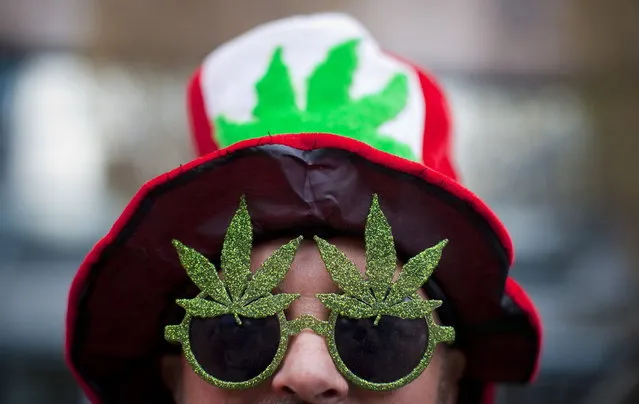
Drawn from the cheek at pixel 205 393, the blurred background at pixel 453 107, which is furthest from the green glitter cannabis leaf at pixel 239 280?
the blurred background at pixel 453 107

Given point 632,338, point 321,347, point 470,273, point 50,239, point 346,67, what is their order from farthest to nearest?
point 50,239 → point 632,338 → point 346,67 → point 470,273 → point 321,347

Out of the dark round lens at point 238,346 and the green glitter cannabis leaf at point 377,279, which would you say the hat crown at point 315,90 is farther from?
the dark round lens at point 238,346

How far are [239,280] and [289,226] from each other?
0.11 metres

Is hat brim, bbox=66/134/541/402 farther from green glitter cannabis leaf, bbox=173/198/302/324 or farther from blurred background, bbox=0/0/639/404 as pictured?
blurred background, bbox=0/0/639/404

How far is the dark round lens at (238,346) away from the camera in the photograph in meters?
1.26

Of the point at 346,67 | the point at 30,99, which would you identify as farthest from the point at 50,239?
the point at 346,67

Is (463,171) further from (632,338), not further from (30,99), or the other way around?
(30,99)

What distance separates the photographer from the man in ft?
4.15

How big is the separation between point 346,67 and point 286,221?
1.15 ft

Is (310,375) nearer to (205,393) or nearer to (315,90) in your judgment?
(205,393)

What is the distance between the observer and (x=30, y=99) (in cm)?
393

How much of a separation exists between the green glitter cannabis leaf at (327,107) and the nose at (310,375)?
351 mm

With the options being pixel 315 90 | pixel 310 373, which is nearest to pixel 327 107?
pixel 315 90

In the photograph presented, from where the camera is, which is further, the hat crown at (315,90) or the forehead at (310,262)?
the hat crown at (315,90)
